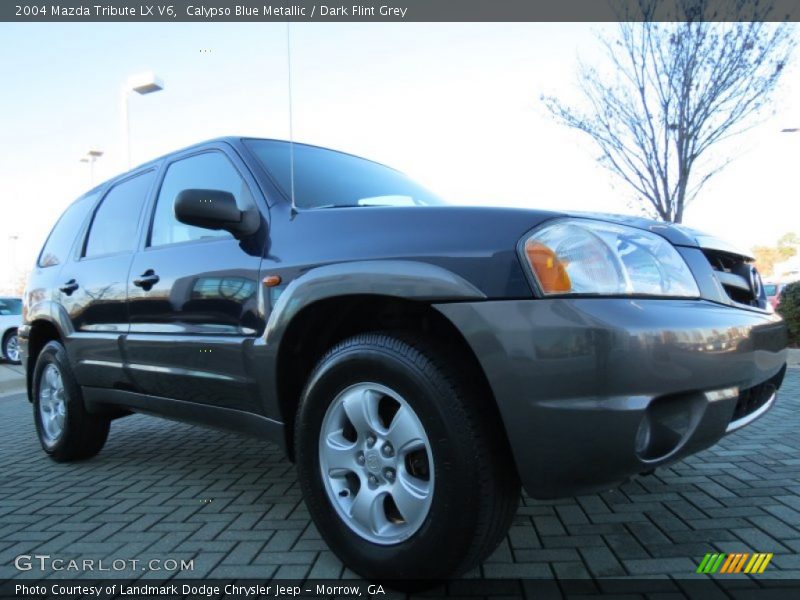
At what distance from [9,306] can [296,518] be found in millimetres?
15009

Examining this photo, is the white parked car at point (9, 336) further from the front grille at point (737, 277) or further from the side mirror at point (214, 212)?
the front grille at point (737, 277)

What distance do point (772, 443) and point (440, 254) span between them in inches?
122

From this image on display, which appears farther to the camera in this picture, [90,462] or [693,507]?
[90,462]

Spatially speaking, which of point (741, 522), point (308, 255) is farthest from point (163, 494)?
point (741, 522)

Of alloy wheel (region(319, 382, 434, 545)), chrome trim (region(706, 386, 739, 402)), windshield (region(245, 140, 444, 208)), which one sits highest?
windshield (region(245, 140, 444, 208))

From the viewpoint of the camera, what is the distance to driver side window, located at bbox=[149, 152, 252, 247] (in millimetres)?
2732

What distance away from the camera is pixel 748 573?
1.98 metres

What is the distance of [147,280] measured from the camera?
9.82ft

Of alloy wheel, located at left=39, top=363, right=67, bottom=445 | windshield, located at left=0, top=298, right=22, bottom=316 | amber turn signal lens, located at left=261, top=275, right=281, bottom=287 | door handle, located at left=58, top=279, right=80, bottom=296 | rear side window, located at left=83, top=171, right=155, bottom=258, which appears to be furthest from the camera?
windshield, located at left=0, top=298, right=22, bottom=316

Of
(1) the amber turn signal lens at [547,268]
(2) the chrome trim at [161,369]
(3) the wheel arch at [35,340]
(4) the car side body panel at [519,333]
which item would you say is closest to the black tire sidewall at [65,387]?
(3) the wheel arch at [35,340]

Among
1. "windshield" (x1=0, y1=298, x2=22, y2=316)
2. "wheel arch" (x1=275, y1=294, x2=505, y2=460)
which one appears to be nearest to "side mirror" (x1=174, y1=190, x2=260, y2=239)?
"wheel arch" (x1=275, y1=294, x2=505, y2=460)

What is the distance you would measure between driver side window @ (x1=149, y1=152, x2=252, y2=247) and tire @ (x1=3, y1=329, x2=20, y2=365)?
12937 mm

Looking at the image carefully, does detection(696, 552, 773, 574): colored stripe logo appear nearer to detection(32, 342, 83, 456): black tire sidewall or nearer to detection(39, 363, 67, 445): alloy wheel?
detection(32, 342, 83, 456): black tire sidewall
